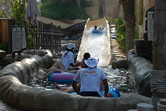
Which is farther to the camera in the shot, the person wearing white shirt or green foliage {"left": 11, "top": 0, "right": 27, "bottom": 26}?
green foliage {"left": 11, "top": 0, "right": 27, "bottom": 26}

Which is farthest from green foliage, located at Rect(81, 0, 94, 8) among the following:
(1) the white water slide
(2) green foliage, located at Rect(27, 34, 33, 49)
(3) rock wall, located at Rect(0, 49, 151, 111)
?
(3) rock wall, located at Rect(0, 49, 151, 111)

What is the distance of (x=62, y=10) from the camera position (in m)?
40.7

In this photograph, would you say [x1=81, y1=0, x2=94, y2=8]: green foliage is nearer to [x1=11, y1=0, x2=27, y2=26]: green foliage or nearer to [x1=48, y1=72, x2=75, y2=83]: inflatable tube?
[x1=11, y1=0, x2=27, y2=26]: green foliage

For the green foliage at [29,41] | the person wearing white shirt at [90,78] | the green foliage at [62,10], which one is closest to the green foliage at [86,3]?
the green foliage at [62,10]

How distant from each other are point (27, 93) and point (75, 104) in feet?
3.61

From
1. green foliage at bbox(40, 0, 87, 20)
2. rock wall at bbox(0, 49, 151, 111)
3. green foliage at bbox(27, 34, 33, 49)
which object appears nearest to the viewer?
rock wall at bbox(0, 49, 151, 111)

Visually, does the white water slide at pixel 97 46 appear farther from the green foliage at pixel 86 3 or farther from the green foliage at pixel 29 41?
the green foliage at pixel 86 3

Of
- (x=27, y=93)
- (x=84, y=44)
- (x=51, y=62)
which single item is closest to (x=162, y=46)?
(x=27, y=93)

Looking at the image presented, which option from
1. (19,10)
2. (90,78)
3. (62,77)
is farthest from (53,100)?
(19,10)

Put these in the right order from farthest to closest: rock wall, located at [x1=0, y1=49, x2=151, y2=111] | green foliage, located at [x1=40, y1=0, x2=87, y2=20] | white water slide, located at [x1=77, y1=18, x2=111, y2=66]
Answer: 1. green foliage, located at [x1=40, y1=0, x2=87, y2=20]
2. white water slide, located at [x1=77, y1=18, x2=111, y2=66]
3. rock wall, located at [x1=0, y1=49, x2=151, y2=111]

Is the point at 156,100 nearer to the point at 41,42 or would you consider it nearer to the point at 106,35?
the point at 41,42

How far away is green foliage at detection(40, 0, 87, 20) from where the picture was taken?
129 ft

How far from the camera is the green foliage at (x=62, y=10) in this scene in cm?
3943

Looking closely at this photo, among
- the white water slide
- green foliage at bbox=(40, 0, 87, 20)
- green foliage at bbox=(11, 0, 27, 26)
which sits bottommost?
the white water slide
